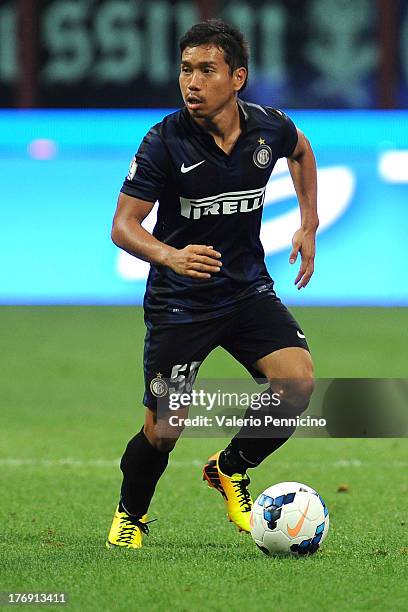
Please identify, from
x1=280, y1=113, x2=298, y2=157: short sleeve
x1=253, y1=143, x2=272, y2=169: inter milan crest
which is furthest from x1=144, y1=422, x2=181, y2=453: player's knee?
x1=280, y1=113, x2=298, y2=157: short sleeve

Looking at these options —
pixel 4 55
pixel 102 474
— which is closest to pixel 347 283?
pixel 4 55

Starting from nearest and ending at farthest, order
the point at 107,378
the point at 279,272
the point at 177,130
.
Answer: the point at 177,130, the point at 107,378, the point at 279,272

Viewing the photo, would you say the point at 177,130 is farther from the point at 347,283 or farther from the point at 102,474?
the point at 347,283

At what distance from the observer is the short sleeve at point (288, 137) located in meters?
6.21

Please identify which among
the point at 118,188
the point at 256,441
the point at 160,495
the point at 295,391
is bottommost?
the point at 118,188

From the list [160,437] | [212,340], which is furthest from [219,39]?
[160,437]

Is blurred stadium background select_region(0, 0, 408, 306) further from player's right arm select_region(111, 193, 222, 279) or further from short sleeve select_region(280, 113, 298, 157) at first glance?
player's right arm select_region(111, 193, 222, 279)

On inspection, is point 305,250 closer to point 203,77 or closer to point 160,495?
point 203,77

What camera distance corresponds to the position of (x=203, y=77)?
5.83m

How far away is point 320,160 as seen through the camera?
45.0 feet

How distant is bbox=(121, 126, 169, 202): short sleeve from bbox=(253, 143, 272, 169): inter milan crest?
16.1 inches

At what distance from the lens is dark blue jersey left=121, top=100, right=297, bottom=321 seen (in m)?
5.88

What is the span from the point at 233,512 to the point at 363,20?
9.76m

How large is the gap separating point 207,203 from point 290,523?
4.34 feet
